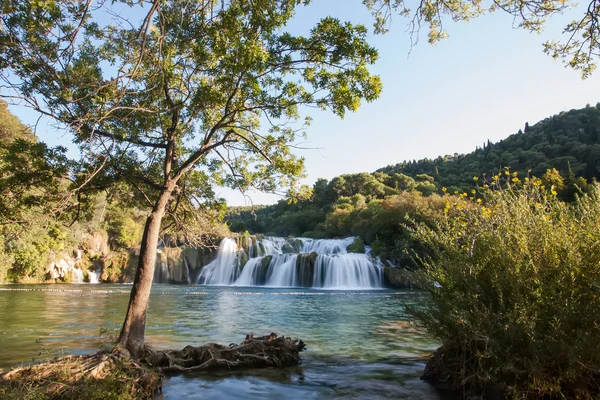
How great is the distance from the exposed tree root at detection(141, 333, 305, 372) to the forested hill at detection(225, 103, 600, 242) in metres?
31.8

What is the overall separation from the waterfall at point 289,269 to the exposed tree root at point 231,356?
91.3 ft

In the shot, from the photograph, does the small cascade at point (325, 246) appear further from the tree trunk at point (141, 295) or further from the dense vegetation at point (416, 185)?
the tree trunk at point (141, 295)

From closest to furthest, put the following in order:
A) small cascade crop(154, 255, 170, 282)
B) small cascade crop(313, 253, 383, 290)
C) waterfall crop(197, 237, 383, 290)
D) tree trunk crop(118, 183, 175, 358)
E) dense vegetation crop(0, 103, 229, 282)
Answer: tree trunk crop(118, 183, 175, 358) → dense vegetation crop(0, 103, 229, 282) → small cascade crop(313, 253, 383, 290) → waterfall crop(197, 237, 383, 290) → small cascade crop(154, 255, 170, 282)

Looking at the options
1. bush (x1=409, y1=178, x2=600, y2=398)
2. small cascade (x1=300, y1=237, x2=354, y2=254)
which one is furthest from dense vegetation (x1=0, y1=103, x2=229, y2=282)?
small cascade (x1=300, y1=237, x2=354, y2=254)

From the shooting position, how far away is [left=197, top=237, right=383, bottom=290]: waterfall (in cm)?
3556

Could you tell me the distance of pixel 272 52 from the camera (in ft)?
22.2

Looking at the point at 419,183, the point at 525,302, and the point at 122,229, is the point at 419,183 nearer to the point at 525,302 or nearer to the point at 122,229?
the point at 122,229

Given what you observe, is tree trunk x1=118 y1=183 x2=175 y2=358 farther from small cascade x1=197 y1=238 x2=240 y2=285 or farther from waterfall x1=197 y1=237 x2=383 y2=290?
small cascade x1=197 y1=238 x2=240 y2=285

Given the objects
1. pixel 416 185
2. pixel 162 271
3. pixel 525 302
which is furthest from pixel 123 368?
pixel 416 185

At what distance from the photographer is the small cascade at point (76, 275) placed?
39.9 meters

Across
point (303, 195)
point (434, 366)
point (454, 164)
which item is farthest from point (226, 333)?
point (454, 164)

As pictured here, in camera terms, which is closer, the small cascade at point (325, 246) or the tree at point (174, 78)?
the tree at point (174, 78)

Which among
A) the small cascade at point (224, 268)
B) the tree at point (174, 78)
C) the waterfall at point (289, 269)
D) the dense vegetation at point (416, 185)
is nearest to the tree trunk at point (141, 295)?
the tree at point (174, 78)

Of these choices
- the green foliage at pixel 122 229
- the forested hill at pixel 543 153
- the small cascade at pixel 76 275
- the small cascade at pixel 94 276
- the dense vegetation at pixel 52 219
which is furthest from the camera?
the forested hill at pixel 543 153
